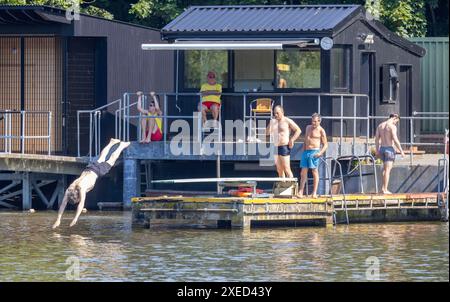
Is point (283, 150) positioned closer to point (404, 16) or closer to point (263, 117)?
point (263, 117)

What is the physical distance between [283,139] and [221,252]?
492 centimetres

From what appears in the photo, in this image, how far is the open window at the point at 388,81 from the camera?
116ft

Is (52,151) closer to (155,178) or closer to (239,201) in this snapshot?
(155,178)

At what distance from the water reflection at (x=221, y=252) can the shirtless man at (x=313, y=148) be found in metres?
1.16

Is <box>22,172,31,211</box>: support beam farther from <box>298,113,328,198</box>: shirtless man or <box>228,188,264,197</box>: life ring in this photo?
<box>298,113,328,198</box>: shirtless man

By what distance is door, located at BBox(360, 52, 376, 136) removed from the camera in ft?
112

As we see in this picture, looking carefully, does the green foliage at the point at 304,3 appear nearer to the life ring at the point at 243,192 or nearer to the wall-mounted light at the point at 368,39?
the wall-mounted light at the point at 368,39

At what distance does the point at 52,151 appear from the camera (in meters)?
34.6

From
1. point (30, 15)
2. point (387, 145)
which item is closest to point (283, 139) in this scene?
point (387, 145)

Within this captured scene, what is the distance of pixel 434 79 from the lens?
127ft

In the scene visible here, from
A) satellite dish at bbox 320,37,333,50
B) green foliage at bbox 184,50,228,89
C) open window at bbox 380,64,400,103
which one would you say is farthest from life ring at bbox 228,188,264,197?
open window at bbox 380,64,400,103

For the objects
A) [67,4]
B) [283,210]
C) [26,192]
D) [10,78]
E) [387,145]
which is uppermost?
[67,4]
